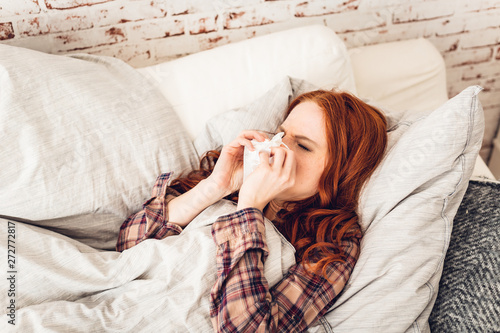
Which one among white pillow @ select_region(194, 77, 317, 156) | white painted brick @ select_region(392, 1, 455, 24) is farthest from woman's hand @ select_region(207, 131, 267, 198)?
white painted brick @ select_region(392, 1, 455, 24)

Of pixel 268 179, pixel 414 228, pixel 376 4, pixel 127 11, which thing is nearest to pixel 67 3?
pixel 127 11

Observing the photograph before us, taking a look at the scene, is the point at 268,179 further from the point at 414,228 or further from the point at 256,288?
the point at 414,228

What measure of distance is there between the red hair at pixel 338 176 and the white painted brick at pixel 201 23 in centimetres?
59

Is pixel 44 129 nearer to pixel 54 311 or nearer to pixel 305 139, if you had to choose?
pixel 54 311

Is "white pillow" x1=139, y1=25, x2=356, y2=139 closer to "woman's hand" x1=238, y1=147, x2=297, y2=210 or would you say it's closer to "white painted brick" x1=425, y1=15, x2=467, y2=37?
"woman's hand" x1=238, y1=147, x2=297, y2=210

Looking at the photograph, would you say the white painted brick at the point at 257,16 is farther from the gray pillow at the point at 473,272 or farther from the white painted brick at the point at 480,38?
the gray pillow at the point at 473,272

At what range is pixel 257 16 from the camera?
5.37ft

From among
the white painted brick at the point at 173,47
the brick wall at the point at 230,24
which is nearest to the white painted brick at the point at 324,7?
the brick wall at the point at 230,24

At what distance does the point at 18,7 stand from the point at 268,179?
40.7 inches

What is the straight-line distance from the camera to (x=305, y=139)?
1.18 meters

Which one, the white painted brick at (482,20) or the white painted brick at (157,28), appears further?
the white painted brick at (482,20)

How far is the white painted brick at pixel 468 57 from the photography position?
194cm

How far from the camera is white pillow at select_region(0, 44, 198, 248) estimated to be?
3.52ft

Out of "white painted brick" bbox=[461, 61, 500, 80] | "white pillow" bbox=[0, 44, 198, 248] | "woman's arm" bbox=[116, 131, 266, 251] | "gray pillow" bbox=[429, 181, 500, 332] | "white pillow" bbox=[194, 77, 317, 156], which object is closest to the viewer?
"gray pillow" bbox=[429, 181, 500, 332]
